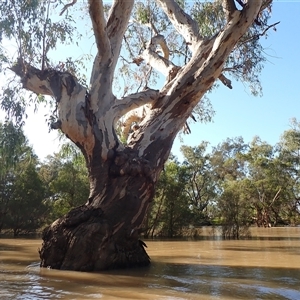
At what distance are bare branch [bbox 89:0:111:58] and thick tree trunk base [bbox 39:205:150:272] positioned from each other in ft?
8.67

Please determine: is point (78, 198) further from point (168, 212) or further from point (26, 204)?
point (168, 212)

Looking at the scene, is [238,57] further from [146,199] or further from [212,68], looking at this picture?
[146,199]

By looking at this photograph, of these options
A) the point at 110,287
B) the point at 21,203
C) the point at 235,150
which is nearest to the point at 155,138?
the point at 110,287

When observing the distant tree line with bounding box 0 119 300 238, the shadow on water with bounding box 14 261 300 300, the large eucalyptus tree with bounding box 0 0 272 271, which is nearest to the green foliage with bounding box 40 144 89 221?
the distant tree line with bounding box 0 119 300 238

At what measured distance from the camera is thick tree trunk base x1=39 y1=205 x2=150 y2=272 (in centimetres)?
491

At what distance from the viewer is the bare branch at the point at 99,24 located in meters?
5.99

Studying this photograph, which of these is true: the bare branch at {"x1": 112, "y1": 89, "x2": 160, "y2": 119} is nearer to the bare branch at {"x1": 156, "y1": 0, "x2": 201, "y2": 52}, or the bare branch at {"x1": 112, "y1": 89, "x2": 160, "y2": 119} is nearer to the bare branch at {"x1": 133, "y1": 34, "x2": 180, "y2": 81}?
the bare branch at {"x1": 133, "y1": 34, "x2": 180, "y2": 81}

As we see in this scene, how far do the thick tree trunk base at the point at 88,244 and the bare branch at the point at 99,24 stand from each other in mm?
2641

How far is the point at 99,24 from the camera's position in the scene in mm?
6055

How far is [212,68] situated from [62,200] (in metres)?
11.2

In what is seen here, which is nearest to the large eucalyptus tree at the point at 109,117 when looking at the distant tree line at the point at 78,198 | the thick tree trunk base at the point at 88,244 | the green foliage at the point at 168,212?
the thick tree trunk base at the point at 88,244

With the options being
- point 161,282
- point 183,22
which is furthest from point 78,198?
point 161,282

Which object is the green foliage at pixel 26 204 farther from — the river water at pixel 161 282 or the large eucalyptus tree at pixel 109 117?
the river water at pixel 161 282

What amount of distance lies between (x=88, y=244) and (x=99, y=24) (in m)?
3.31
